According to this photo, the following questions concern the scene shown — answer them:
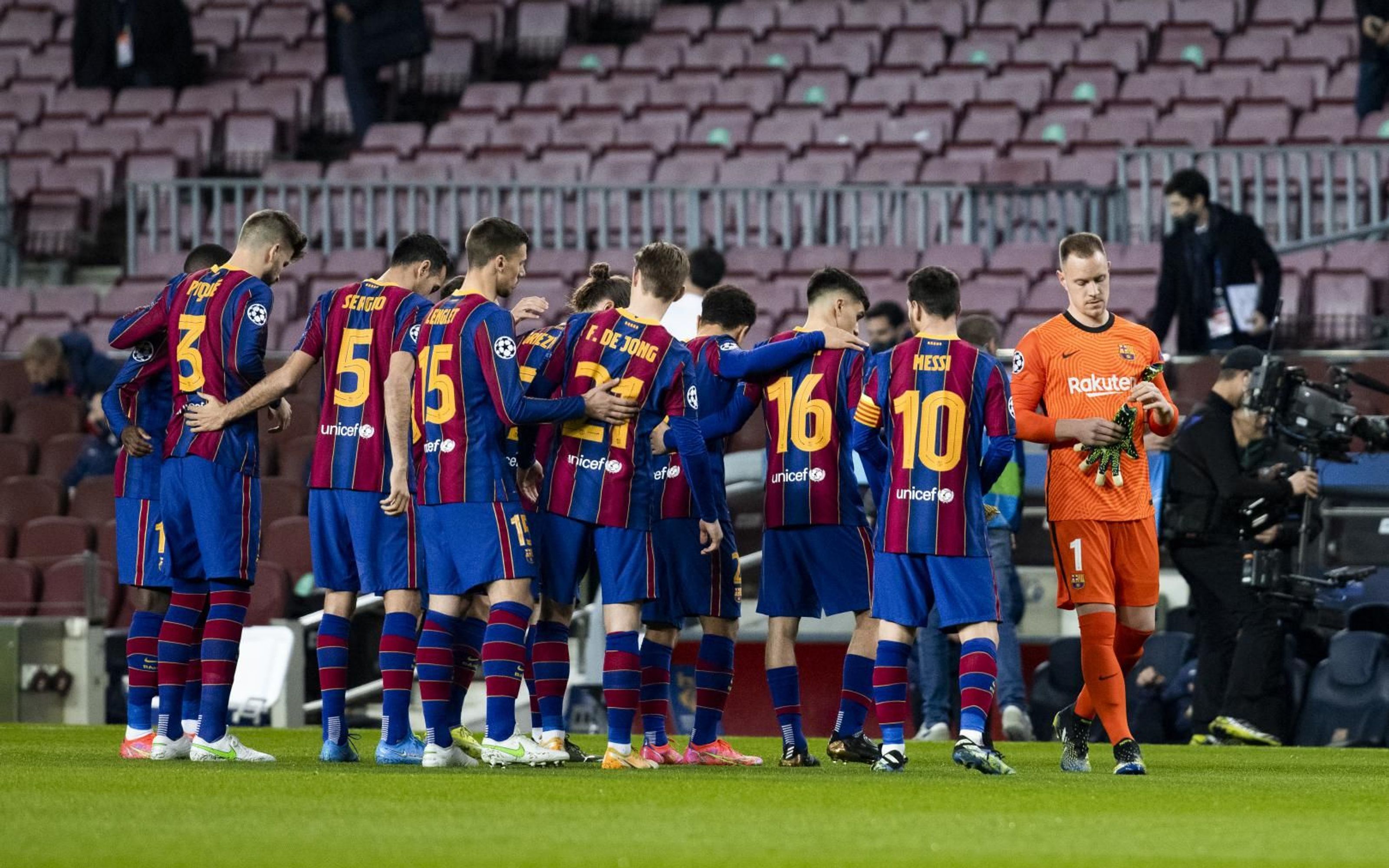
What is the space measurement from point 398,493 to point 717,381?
1458mm

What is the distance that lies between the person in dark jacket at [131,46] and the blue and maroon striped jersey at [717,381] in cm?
1481

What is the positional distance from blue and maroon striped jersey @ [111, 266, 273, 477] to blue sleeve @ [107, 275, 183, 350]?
109mm

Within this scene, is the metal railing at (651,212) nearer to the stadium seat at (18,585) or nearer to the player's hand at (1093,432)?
the stadium seat at (18,585)

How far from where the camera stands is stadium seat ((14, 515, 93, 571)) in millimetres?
13797

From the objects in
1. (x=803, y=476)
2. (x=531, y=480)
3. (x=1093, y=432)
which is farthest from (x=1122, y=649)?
(x=531, y=480)

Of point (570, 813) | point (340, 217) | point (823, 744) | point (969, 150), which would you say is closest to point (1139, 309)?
point (969, 150)

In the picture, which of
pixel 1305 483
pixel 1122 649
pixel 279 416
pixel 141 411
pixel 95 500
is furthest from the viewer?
pixel 95 500

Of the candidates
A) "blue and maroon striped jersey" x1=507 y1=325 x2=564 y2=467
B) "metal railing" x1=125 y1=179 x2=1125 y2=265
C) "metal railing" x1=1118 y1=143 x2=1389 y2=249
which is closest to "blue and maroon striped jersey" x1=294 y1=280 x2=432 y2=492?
"blue and maroon striped jersey" x1=507 y1=325 x2=564 y2=467

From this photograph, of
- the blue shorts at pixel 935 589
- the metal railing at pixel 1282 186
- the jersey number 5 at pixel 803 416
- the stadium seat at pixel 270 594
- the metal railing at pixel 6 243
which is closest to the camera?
the blue shorts at pixel 935 589

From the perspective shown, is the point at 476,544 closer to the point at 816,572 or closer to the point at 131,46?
the point at 816,572

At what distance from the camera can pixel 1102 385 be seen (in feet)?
25.0

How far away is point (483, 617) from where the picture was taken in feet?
26.5

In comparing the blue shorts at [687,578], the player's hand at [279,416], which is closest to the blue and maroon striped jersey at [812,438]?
the blue shorts at [687,578]

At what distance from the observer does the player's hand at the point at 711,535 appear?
7535 mm
